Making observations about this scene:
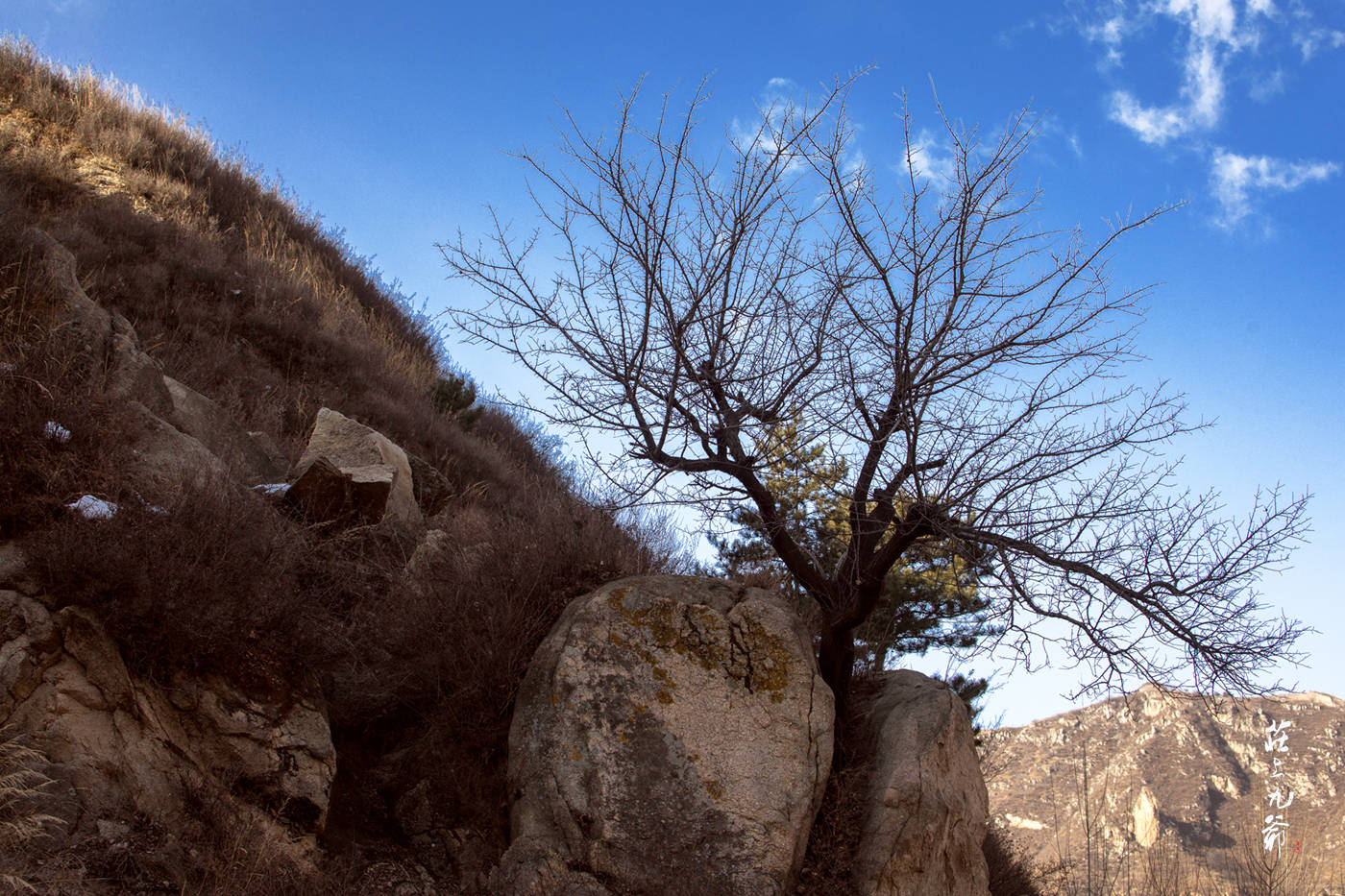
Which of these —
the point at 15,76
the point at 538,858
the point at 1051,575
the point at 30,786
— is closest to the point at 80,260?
the point at 15,76

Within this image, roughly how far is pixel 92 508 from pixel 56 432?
2.27 feet

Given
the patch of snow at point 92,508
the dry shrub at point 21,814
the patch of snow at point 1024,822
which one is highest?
the patch of snow at point 92,508

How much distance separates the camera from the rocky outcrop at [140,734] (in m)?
4.21

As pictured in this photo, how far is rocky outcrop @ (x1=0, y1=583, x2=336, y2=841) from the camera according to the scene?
4215 millimetres

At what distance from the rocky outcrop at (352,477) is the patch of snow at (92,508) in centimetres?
221

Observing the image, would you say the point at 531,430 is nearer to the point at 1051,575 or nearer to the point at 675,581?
the point at 675,581

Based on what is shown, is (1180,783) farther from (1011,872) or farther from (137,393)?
(137,393)

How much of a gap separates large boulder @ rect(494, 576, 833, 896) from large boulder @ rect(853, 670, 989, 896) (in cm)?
46

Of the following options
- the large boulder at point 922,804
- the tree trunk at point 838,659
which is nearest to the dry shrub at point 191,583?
A: the tree trunk at point 838,659

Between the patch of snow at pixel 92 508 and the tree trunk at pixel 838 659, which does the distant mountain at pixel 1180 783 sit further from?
the patch of snow at pixel 92 508

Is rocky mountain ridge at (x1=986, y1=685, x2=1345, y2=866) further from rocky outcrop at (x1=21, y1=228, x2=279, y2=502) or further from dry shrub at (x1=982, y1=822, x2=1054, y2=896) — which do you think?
rocky outcrop at (x1=21, y1=228, x2=279, y2=502)

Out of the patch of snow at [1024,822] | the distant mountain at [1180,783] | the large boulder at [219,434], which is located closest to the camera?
the distant mountain at [1180,783]

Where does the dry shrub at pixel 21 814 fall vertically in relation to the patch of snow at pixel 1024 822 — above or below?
below

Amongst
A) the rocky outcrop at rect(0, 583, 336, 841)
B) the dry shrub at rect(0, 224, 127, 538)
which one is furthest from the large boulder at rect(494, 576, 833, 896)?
the dry shrub at rect(0, 224, 127, 538)
